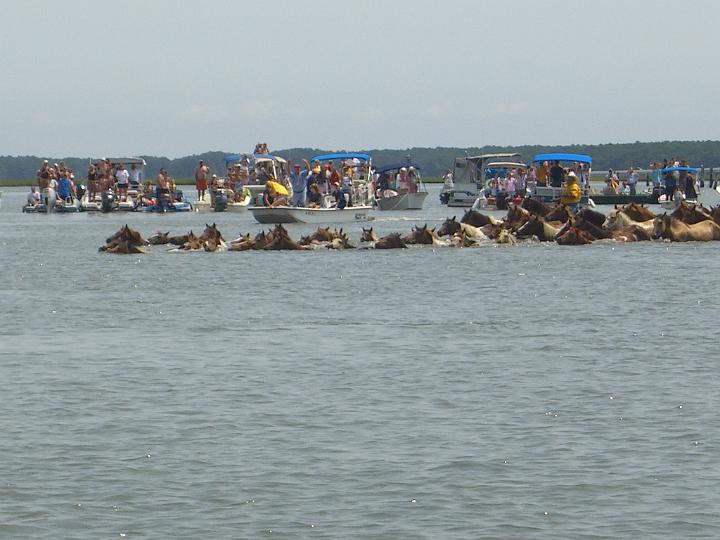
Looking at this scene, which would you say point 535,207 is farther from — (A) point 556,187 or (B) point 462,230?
(A) point 556,187

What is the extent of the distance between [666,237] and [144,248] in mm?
14123

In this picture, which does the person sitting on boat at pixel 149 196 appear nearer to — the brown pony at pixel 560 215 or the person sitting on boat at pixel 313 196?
the person sitting on boat at pixel 313 196

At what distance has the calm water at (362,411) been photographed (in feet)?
37.4

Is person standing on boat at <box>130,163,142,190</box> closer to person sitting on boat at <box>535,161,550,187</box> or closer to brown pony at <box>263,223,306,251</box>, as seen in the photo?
person sitting on boat at <box>535,161,550,187</box>

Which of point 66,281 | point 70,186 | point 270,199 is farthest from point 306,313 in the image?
point 70,186

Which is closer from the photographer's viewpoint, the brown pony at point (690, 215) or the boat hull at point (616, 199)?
the brown pony at point (690, 215)

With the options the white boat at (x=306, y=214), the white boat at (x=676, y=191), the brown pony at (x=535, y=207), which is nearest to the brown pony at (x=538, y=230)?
the brown pony at (x=535, y=207)

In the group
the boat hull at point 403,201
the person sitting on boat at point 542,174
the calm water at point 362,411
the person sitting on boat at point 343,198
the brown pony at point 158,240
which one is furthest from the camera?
the boat hull at point 403,201

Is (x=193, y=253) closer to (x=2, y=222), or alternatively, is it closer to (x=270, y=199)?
(x=270, y=199)

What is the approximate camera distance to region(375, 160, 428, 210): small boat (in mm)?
72312

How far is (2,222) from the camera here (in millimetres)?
66188

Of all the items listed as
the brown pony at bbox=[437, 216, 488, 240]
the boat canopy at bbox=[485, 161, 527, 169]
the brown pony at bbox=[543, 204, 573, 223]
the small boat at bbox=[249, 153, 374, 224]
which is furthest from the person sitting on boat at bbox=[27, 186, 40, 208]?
the brown pony at bbox=[543, 204, 573, 223]

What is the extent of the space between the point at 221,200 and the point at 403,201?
846 centimetres

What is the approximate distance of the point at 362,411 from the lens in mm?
15430
